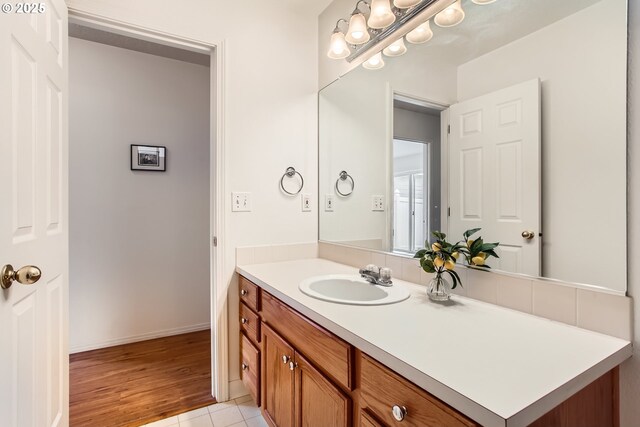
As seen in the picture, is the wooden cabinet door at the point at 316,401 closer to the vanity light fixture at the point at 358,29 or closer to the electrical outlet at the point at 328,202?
the electrical outlet at the point at 328,202

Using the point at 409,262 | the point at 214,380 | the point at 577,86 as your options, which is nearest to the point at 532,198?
the point at 577,86

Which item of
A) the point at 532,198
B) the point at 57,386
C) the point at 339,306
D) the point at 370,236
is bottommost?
the point at 57,386

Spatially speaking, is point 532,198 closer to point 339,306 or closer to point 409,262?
point 409,262

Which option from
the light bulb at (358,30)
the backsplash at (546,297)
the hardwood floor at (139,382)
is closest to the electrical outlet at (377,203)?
the backsplash at (546,297)

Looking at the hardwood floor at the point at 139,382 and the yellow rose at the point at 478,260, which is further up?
the yellow rose at the point at 478,260

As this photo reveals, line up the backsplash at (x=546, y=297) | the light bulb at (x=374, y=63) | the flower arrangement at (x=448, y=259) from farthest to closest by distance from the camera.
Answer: the light bulb at (x=374, y=63) < the flower arrangement at (x=448, y=259) < the backsplash at (x=546, y=297)

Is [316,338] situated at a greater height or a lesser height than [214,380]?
greater

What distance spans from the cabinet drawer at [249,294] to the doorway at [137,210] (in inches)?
30.2

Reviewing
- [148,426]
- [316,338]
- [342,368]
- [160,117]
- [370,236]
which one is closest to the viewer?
[342,368]

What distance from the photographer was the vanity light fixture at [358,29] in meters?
1.59

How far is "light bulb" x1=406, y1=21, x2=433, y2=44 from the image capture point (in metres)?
1.39

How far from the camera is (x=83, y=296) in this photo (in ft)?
7.94

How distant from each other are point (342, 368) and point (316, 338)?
0.15m

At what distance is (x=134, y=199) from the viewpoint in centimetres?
258
